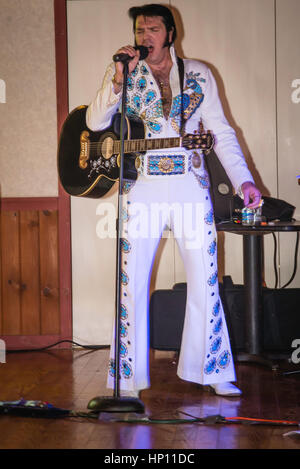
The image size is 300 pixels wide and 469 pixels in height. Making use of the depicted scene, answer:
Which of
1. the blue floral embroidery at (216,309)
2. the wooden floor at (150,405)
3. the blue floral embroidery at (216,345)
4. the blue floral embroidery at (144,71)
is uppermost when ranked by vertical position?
the blue floral embroidery at (144,71)

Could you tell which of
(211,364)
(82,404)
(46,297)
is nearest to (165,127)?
(211,364)

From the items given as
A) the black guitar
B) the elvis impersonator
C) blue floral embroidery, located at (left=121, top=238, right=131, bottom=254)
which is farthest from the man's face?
blue floral embroidery, located at (left=121, top=238, right=131, bottom=254)

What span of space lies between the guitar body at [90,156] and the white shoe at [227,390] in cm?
92

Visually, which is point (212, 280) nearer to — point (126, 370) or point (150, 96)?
point (126, 370)

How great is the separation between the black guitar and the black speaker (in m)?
0.54

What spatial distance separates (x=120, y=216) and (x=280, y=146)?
5.63 ft

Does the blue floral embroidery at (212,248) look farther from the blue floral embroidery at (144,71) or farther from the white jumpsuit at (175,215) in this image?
the blue floral embroidery at (144,71)

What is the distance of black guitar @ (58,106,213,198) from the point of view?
2.18 meters

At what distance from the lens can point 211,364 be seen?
232 cm

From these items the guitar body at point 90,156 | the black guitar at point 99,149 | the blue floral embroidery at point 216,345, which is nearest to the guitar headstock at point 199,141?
the black guitar at point 99,149

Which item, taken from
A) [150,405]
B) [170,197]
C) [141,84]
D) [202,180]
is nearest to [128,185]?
[170,197]

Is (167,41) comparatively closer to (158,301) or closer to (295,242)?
(158,301)

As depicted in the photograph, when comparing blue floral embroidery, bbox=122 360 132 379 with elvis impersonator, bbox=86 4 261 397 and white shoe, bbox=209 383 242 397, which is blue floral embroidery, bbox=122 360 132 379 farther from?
white shoe, bbox=209 383 242 397

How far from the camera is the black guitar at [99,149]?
218cm
